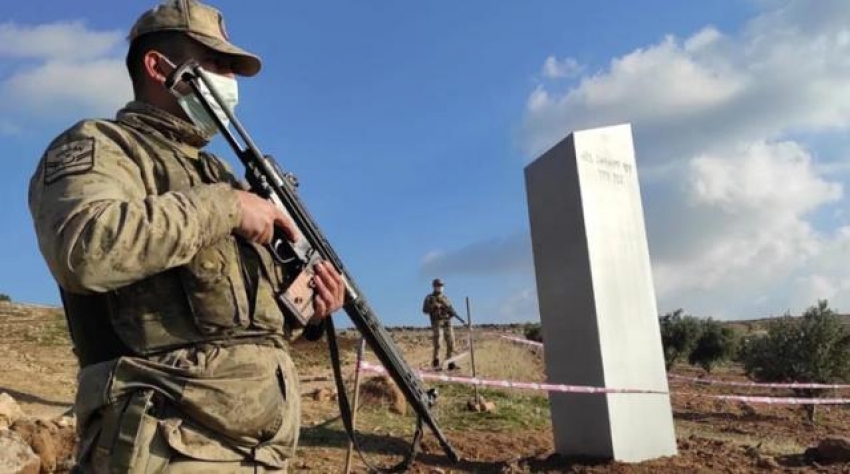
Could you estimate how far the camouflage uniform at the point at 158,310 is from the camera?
1.67 metres

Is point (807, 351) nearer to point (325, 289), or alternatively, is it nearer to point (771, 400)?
point (771, 400)

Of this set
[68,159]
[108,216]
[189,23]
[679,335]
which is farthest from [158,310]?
[679,335]

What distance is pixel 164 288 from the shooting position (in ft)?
6.02

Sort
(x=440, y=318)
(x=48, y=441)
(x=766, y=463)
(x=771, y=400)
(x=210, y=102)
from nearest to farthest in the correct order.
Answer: (x=210, y=102)
(x=48, y=441)
(x=766, y=463)
(x=771, y=400)
(x=440, y=318)

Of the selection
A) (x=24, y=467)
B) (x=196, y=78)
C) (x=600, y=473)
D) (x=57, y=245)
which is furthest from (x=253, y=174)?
(x=600, y=473)

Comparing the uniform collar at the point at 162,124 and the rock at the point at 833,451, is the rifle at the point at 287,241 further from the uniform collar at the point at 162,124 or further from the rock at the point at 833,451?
the rock at the point at 833,451

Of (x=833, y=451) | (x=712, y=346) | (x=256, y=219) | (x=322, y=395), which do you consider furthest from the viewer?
(x=712, y=346)

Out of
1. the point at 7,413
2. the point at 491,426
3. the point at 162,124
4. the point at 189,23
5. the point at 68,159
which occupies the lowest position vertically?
the point at 491,426

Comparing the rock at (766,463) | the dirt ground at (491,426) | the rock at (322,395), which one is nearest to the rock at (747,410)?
the dirt ground at (491,426)

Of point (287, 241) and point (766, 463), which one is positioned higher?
point (287, 241)

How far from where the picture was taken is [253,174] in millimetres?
2264

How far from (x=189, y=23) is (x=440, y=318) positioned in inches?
530

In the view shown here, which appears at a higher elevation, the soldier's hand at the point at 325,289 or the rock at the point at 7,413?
the soldier's hand at the point at 325,289

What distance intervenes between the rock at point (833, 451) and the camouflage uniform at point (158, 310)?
7073mm
